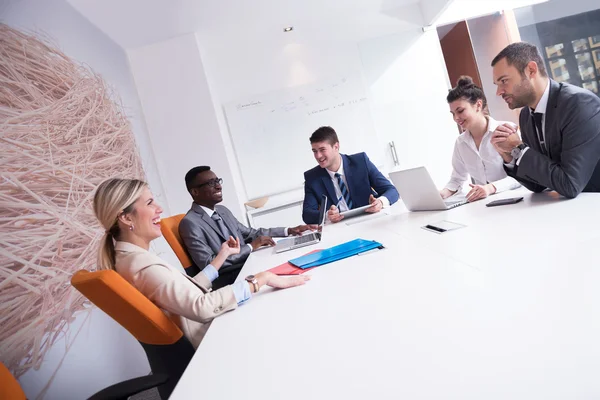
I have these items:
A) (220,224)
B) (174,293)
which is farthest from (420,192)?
(174,293)

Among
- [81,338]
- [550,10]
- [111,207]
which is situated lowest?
[81,338]

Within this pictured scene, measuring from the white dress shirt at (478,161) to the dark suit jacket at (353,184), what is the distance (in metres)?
0.50

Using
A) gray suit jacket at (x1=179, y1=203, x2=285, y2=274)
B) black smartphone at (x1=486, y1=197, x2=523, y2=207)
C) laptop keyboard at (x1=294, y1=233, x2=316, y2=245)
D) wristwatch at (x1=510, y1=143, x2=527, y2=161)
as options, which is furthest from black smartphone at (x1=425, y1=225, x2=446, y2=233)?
gray suit jacket at (x1=179, y1=203, x2=285, y2=274)

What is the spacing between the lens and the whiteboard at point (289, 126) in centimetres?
551

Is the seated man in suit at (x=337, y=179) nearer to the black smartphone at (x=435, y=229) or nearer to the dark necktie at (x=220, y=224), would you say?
the dark necktie at (x=220, y=224)

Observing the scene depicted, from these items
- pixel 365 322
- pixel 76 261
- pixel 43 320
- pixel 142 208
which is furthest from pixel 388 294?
pixel 76 261

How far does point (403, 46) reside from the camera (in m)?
5.66

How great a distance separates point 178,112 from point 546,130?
3946 mm

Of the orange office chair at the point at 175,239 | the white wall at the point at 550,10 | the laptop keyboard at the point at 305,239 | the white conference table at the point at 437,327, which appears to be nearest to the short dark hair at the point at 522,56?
the white conference table at the point at 437,327

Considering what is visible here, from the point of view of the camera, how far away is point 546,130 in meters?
1.98

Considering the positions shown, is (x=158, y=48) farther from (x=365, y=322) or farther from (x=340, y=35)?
(x=365, y=322)

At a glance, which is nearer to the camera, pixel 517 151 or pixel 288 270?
pixel 288 270

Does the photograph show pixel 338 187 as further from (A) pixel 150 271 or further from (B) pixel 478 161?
(A) pixel 150 271

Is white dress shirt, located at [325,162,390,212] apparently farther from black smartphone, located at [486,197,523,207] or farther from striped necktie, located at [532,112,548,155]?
striped necktie, located at [532,112,548,155]
